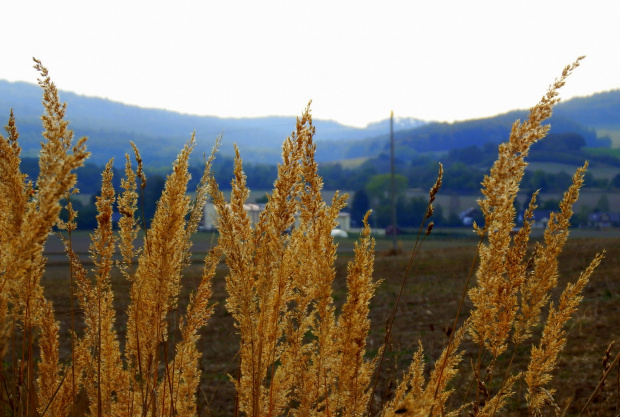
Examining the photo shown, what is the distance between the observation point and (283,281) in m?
2.09

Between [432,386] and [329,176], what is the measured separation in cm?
13446

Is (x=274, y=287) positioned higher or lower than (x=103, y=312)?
higher

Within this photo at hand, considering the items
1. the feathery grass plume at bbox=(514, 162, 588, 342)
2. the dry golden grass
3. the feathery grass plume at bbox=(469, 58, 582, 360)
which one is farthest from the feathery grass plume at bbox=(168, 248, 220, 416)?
the feathery grass plume at bbox=(514, 162, 588, 342)

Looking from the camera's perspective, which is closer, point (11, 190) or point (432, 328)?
point (11, 190)

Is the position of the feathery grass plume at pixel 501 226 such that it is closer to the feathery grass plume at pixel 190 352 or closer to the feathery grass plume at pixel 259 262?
the feathery grass plume at pixel 259 262

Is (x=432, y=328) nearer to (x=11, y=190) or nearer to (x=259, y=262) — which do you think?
(x=259, y=262)

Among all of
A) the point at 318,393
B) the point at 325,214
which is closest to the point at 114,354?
the point at 318,393

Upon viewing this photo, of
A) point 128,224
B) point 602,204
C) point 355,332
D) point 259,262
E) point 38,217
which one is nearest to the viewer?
point 38,217

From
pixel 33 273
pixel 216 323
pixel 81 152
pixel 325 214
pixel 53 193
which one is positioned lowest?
pixel 216 323

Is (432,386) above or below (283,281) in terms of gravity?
below

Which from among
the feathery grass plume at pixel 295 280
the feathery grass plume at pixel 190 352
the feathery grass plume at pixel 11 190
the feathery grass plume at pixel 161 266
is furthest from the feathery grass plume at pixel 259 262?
the feathery grass plume at pixel 11 190

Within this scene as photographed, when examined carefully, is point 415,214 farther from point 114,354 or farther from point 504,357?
point 114,354

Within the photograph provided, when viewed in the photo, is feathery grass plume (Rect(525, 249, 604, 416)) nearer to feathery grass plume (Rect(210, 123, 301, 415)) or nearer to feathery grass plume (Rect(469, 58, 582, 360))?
feathery grass plume (Rect(469, 58, 582, 360))

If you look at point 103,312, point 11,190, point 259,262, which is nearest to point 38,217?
point 11,190
